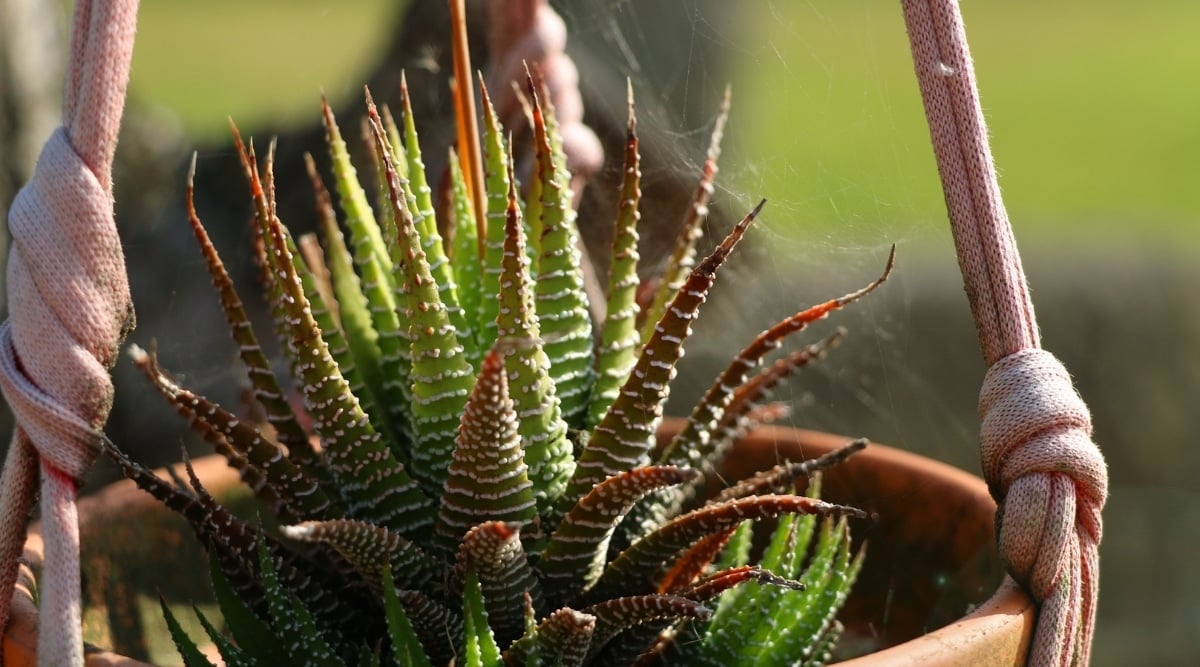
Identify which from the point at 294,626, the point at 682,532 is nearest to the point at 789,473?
the point at 682,532

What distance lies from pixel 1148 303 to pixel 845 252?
1.98 meters

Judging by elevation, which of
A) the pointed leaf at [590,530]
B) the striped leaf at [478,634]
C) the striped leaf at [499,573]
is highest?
the pointed leaf at [590,530]

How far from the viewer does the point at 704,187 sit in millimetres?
693

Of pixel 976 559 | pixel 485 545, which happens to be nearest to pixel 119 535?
pixel 485 545

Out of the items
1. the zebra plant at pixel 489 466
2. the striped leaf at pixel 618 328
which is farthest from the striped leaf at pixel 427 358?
the striped leaf at pixel 618 328

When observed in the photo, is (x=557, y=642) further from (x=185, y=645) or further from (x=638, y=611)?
(x=185, y=645)

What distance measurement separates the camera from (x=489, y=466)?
54 centimetres

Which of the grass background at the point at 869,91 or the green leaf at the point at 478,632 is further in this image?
the grass background at the point at 869,91

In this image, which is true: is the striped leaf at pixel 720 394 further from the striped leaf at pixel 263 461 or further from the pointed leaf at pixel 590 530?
the striped leaf at pixel 263 461

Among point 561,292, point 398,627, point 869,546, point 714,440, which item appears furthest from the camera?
point 869,546

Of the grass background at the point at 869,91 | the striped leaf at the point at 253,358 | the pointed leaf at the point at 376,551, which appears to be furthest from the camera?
the grass background at the point at 869,91

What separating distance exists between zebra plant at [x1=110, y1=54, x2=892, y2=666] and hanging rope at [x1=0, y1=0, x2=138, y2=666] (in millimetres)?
31

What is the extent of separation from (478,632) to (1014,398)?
0.96 feet

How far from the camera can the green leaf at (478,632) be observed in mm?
500
